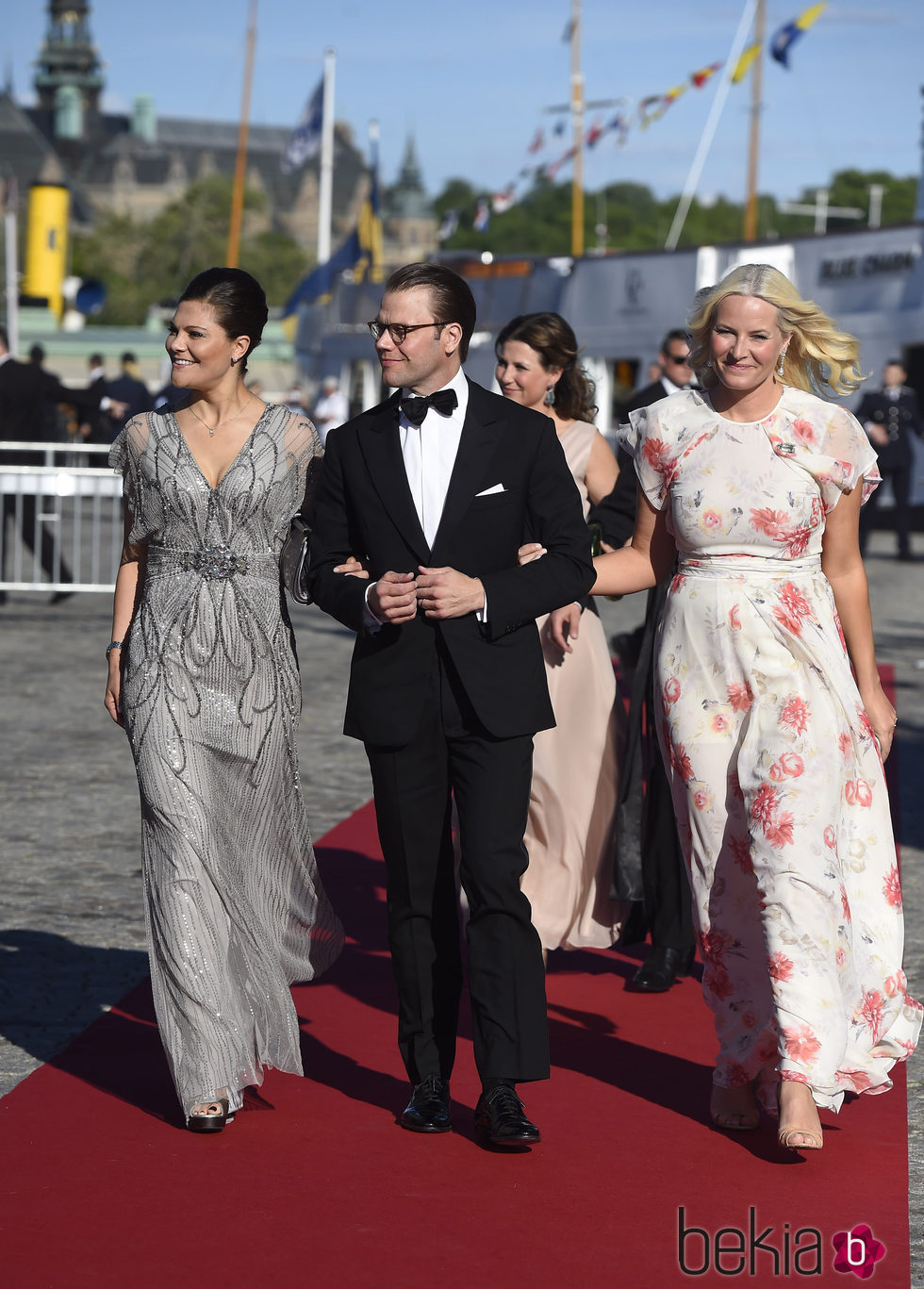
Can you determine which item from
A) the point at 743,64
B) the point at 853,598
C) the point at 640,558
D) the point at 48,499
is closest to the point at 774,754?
the point at 853,598

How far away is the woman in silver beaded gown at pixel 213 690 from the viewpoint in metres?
4.18

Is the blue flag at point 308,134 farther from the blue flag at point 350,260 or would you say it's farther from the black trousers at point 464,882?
the black trousers at point 464,882

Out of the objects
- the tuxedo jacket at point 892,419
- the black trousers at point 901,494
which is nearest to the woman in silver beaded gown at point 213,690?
the black trousers at point 901,494

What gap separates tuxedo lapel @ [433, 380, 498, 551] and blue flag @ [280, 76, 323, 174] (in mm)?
36501

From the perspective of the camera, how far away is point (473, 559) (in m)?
3.98

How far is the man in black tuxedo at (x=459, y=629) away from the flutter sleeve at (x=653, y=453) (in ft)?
1.03

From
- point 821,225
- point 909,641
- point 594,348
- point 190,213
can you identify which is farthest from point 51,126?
point 909,641

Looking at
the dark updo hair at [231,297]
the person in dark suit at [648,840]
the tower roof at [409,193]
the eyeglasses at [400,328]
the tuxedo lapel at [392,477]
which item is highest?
the tower roof at [409,193]

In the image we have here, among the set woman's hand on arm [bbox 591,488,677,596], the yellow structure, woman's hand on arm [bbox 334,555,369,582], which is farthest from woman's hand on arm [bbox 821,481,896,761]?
the yellow structure

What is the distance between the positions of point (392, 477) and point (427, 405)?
18cm

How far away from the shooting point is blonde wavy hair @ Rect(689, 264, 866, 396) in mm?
4152

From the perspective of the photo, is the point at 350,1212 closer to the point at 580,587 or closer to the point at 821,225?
the point at 580,587

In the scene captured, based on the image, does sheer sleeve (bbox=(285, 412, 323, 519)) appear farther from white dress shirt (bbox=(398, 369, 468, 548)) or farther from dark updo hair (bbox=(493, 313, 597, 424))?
dark updo hair (bbox=(493, 313, 597, 424))

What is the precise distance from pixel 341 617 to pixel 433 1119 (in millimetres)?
1168
